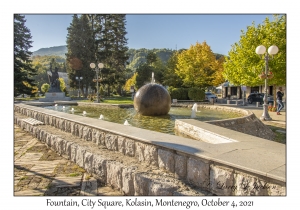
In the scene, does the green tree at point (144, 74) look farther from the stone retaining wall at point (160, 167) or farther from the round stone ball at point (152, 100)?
the stone retaining wall at point (160, 167)

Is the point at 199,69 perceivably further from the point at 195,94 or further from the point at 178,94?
the point at 178,94

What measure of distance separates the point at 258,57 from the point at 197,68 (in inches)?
525

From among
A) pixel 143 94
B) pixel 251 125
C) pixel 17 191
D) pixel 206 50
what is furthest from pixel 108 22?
pixel 17 191

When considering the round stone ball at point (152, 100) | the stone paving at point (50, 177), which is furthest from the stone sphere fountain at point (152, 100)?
the stone paving at point (50, 177)

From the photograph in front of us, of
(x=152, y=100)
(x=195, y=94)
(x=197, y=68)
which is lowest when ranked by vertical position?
(x=152, y=100)

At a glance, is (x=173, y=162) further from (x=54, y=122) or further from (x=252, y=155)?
(x=54, y=122)

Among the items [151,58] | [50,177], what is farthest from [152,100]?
[151,58]

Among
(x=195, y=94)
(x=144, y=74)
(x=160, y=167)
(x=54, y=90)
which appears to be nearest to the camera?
(x=160, y=167)

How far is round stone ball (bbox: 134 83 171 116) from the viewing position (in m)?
9.49

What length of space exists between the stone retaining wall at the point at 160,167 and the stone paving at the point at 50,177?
18 centimetres

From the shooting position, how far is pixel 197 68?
100.0 feet

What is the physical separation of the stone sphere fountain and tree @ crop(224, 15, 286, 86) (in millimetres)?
10563

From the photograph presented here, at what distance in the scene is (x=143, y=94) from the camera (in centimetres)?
959
